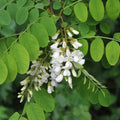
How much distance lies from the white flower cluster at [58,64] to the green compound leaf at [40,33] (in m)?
0.07

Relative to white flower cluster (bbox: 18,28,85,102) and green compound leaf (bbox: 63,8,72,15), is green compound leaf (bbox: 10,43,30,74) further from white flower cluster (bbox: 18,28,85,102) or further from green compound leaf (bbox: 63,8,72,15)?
green compound leaf (bbox: 63,8,72,15)

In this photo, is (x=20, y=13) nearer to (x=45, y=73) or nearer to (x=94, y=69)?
(x=45, y=73)

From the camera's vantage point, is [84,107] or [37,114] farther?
[84,107]

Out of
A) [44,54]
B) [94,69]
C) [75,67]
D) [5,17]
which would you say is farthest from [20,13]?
[94,69]

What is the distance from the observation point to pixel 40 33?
1.51 metres

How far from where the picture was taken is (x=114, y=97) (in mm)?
3854

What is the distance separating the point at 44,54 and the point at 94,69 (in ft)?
7.17

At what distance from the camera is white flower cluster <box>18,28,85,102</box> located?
1.53 metres

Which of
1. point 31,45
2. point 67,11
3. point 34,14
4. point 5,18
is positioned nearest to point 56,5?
point 67,11

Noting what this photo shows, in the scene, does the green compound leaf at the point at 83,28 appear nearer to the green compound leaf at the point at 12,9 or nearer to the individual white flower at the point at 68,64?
the individual white flower at the point at 68,64

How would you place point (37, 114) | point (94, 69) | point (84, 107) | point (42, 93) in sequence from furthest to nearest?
point (94, 69) → point (84, 107) → point (42, 93) → point (37, 114)

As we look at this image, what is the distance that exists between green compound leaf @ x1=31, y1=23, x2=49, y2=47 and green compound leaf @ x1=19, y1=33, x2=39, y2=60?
4 cm

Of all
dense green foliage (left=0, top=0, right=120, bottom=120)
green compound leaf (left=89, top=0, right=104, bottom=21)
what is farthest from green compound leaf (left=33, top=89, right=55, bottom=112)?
green compound leaf (left=89, top=0, right=104, bottom=21)

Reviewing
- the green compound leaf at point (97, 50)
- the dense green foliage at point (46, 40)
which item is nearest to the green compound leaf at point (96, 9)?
the dense green foliage at point (46, 40)
